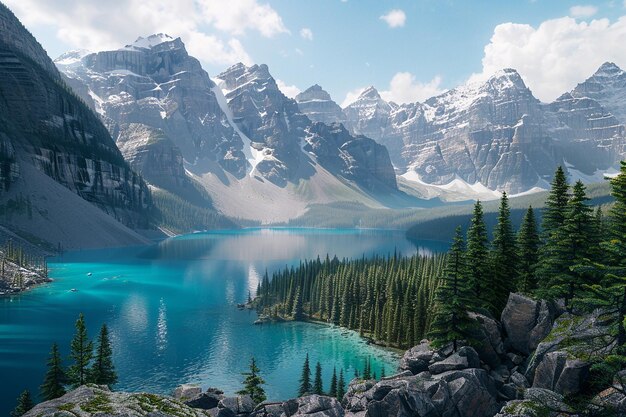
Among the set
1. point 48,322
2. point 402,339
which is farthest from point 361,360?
point 48,322

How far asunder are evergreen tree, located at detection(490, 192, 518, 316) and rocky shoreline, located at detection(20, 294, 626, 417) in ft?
26.4

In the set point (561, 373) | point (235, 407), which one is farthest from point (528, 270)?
point (235, 407)

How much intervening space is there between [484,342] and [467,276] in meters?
8.58

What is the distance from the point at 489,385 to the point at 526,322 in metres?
9.42

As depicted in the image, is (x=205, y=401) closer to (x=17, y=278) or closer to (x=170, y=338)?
(x=170, y=338)

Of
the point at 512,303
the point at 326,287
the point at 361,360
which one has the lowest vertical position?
the point at 361,360

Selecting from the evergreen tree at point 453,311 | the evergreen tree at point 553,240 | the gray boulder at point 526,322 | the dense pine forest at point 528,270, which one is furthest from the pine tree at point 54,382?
the evergreen tree at point 553,240

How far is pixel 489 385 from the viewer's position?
4138 centimetres

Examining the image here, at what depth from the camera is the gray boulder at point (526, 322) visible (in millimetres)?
Result: 44844

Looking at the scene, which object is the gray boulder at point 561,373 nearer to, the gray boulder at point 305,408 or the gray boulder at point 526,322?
the gray boulder at point 526,322

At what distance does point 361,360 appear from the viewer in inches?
3263

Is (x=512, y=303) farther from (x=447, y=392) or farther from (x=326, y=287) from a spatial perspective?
(x=326, y=287)

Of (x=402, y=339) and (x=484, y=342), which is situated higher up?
(x=484, y=342)

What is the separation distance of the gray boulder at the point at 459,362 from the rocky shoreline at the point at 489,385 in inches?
3.8
